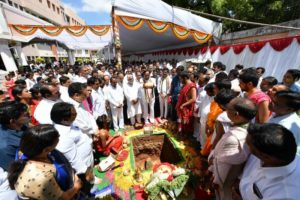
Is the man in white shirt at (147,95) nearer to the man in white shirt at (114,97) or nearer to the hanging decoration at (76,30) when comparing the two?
the man in white shirt at (114,97)

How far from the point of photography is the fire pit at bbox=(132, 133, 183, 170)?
466 centimetres

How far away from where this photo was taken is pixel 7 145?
179 cm

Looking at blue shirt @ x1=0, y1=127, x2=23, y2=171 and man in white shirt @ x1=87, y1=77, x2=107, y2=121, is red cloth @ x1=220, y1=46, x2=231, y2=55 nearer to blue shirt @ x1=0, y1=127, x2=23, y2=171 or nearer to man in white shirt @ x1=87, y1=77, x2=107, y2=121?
man in white shirt @ x1=87, y1=77, x2=107, y2=121

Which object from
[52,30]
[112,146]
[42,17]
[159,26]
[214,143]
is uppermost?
[42,17]

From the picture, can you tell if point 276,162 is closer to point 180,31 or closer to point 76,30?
point 180,31

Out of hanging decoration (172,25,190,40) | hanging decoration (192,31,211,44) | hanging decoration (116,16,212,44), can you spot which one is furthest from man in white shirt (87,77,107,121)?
hanging decoration (192,31,211,44)

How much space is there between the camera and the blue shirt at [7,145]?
175cm

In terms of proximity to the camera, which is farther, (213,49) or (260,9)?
(260,9)

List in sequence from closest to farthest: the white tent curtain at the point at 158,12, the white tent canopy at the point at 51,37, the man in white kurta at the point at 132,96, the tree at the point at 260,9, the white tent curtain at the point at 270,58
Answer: the man in white kurta at the point at 132,96
the white tent curtain at the point at 270,58
the white tent curtain at the point at 158,12
the tree at the point at 260,9
the white tent canopy at the point at 51,37

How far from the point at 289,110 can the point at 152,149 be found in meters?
3.74

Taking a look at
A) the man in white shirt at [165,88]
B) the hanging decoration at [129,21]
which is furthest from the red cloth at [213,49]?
the man in white shirt at [165,88]

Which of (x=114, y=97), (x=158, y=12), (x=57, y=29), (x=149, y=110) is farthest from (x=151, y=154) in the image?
(x=57, y=29)

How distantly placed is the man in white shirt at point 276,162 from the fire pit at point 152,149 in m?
3.33

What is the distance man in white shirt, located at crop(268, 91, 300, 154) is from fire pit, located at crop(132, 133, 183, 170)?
2901 mm
